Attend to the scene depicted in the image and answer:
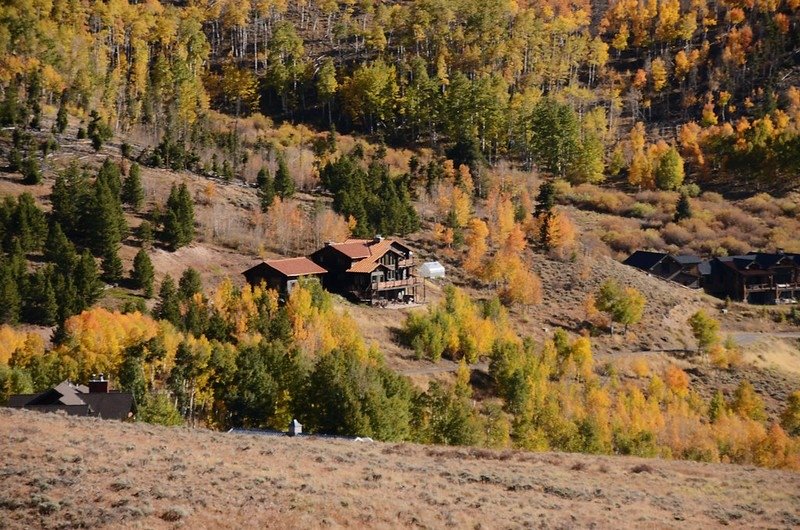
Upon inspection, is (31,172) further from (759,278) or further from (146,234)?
(759,278)

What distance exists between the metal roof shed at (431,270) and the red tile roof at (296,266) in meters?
10.8

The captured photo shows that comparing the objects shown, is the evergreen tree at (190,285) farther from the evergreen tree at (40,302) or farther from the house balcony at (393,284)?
the house balcony at (393,284)

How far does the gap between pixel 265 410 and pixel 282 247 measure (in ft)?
108

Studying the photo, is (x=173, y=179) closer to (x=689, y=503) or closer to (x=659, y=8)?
(x=689, y=503)

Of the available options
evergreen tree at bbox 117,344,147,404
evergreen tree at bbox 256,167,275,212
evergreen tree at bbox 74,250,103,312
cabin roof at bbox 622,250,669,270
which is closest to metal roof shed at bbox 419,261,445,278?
evergreen tree at bbox 256,167,275,212

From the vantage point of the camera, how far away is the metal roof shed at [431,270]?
79750 mm

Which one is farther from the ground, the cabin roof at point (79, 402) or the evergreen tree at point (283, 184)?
the evergreen tree at point (283, 184)

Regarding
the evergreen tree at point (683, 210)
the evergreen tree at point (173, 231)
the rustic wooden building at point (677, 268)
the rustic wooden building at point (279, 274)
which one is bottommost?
the rustic wooden building at point (279, 274)

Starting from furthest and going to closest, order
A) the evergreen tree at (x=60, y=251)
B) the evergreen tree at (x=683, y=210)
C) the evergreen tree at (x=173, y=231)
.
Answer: the evergreen tree at (x=683, y=210), the evergreen tree at (x=173, y=231), the evergreen tree at (x=60, y=251)

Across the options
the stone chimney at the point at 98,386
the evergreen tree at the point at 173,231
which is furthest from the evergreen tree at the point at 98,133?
the stone chimney at the point at 98,386

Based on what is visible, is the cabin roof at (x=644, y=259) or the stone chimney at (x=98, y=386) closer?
the stone chimney at (x=98, y=386)

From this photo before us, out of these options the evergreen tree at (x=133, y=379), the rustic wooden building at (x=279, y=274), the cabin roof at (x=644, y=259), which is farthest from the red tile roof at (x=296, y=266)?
the cabin roof at (x=644, y=259)

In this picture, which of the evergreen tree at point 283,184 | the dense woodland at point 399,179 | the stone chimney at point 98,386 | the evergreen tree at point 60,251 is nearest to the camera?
the stone chimney at point 98,386

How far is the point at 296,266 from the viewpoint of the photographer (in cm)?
7150
